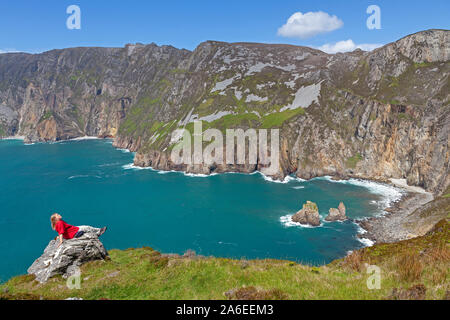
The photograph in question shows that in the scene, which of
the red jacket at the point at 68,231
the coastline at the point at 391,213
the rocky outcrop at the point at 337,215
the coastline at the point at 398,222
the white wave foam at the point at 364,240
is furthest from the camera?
the rocky outcrop at the point at 337,215

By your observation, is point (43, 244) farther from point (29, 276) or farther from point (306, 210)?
point (306, 210)

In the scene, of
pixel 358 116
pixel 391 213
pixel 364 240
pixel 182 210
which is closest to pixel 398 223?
pixel 391 213

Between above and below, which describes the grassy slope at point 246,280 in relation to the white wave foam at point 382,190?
above

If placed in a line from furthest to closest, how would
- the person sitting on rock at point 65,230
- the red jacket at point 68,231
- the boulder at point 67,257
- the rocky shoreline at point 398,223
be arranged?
the rocky shoreline at point 398,223 < the red jacket at point 68,231 < the person sitting on rock at point 65,230 < the boulder at point 67,257

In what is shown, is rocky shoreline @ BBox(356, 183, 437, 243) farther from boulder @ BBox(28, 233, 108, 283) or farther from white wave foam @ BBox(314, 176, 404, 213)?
boulder @ BBox(28, 233, 108, 283)

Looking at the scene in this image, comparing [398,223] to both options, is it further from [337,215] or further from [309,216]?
[309,216]

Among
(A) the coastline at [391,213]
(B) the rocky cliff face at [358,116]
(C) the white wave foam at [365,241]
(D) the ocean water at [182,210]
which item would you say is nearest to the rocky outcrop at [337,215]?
(D) the ocean water at [182,210]

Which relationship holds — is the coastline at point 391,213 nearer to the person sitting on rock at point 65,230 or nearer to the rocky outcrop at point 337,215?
the rocky outcrop at point 337,215
